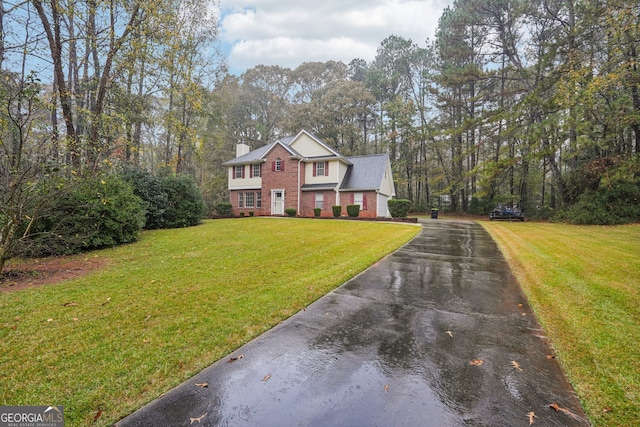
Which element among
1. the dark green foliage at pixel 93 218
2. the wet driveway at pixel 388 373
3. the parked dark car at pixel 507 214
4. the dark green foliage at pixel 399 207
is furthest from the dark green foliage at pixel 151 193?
the parked dark car at pixel 507 214

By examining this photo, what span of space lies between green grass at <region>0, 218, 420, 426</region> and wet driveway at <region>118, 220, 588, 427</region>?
322 millimetres

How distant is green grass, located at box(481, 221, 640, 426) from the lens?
2.23 meters

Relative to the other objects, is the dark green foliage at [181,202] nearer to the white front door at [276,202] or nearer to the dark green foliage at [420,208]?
the white front door at [276,202]

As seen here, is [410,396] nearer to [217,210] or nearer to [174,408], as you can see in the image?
[174,408]

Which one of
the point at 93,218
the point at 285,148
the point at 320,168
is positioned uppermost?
the point at 285,148

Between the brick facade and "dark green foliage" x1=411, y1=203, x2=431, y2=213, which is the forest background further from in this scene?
the brick facade

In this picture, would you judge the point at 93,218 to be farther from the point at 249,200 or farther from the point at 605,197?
the point at 605,197

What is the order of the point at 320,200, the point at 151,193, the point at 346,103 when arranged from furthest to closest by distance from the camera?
the point at 346,103
the point at 320,200
the point at 151,193

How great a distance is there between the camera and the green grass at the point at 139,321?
7.57 feet

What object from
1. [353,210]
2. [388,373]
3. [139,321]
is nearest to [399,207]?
[353,210]

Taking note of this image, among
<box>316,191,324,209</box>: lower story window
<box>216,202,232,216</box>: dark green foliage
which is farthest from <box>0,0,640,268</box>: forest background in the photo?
<box>316,191,324,209</box>: lower story window

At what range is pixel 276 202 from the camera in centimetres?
2366

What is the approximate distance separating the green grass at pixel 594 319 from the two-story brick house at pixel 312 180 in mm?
15119

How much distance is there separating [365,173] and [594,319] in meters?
20.0
